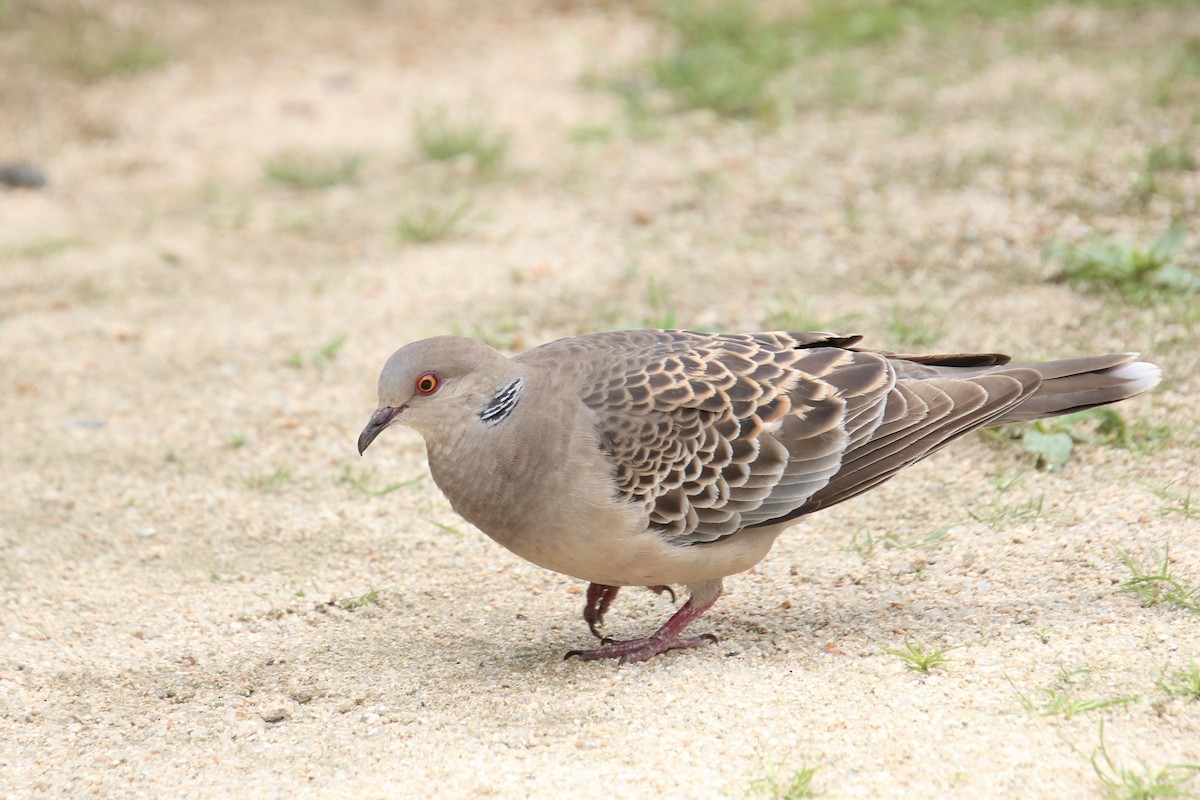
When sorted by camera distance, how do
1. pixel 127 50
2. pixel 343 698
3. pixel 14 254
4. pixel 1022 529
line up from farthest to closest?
pixel 127 50 → pixel 14 254 → pixel 1022 529 → pixel 343 698

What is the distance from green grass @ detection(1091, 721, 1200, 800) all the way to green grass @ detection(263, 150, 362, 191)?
19.9ft

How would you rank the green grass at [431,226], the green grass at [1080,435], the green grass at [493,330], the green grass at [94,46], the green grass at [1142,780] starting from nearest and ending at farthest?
the green grass at [1142,780], the green grass at [1080,435], the green grass at [493,330], the green grass at [431,226], the green grass at [94,46]

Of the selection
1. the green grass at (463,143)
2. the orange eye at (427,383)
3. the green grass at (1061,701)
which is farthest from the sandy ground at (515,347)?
the orange eye at (427,383)

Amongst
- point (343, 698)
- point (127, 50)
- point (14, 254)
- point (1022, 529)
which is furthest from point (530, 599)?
point (127, 50)

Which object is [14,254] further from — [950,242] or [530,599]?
[950,242]

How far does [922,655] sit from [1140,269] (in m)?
2.82

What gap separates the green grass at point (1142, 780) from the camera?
122 inches

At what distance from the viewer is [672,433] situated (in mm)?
4031

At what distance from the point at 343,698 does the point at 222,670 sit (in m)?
0.47

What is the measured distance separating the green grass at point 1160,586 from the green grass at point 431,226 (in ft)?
13.9

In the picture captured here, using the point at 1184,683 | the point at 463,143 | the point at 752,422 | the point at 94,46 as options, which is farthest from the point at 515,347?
the point at 94,46

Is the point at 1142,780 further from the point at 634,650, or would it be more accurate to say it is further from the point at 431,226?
the point at 431,226

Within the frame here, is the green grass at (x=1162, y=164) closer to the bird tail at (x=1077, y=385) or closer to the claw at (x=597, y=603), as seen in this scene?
the bird tail at (x=1077, y=385)

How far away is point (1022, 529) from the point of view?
4555 mm
